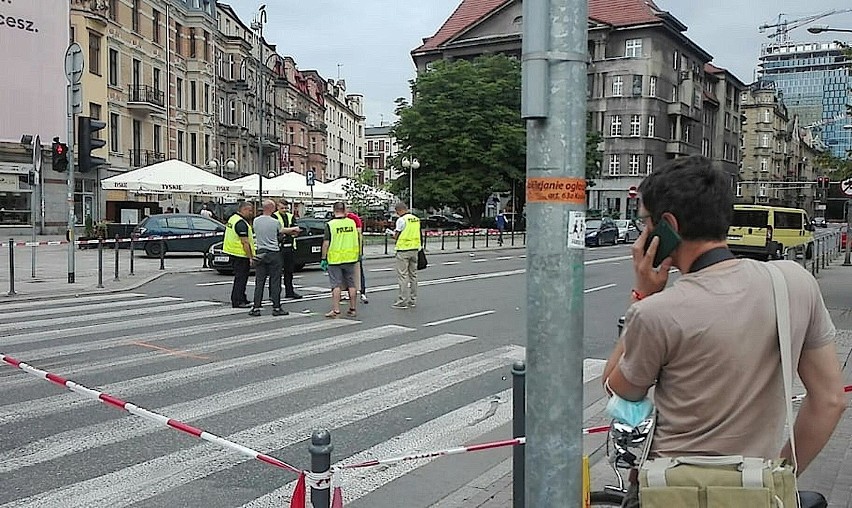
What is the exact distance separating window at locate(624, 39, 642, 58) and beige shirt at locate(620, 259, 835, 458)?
67.0m

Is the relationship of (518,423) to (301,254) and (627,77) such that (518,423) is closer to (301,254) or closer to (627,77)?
(301,254)

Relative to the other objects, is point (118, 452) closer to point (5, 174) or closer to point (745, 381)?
point (745, 381)

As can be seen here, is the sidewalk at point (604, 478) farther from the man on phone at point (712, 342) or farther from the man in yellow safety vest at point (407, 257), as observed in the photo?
the man in yellow safety vest at point (407, 257)

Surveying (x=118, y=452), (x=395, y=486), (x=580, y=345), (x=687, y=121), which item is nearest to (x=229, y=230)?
(x=118, y=452)

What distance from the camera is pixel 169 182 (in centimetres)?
2938

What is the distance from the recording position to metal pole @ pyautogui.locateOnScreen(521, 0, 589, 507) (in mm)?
2418

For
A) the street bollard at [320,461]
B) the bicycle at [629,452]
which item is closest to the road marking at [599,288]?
the bicycle at [629,452]

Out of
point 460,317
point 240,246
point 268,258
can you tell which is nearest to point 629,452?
point 460,317

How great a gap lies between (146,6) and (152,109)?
6.32 meters

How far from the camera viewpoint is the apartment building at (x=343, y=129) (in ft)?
341

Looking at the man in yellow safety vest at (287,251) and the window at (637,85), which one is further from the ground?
the window at (637,85)

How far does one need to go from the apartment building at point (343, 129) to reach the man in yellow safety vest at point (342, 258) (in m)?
82.5

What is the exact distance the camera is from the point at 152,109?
4753 centimetres

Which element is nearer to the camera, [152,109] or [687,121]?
[152,109]
